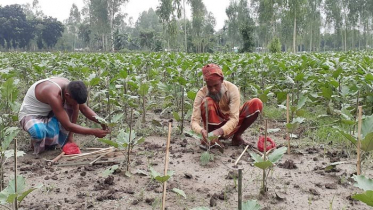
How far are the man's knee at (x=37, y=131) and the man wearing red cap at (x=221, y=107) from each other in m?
1.47

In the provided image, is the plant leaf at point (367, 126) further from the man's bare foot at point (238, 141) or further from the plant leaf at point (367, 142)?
the man's bare foot at point (238, 141)

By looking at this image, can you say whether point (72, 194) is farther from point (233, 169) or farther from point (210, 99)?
point (210, 99)

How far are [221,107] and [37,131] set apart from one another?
5.97 feet

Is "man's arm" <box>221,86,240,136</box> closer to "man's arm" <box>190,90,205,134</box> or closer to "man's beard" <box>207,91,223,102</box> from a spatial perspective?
"man's beard" <box>207,91,223,102</box>

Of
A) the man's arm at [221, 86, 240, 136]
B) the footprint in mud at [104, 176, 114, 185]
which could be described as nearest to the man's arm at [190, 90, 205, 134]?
the man's arm at [221, 86, 240, 136]

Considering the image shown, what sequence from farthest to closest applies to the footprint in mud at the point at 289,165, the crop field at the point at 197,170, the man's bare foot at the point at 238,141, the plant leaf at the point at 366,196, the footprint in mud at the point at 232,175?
the man's bare foot at the point at 238,141, the footprint in mud at the point at 289,165, the footprint in mud at the point at 232,175, the crop field at the point at 197,170, the plant leaf at the point at 366,196

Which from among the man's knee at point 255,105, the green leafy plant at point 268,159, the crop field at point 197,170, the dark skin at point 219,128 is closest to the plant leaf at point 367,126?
the crop field at point 197,170

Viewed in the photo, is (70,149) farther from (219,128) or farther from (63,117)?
(219,128)

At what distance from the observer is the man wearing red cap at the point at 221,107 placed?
132 inches

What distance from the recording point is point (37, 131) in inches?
140

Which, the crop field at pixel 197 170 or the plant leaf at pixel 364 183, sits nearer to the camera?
the plant leaf at pixel 364 183

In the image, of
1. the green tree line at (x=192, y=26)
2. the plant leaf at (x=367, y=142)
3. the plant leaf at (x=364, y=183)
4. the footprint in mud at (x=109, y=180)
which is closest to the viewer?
the plant leaf at (x=364, y=183)

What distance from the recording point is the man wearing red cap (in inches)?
132

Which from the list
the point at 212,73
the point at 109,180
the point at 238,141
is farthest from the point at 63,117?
the point at 238,141
